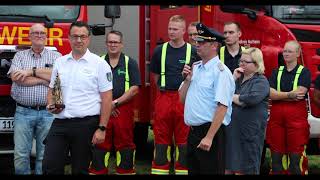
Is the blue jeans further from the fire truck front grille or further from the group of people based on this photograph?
the fire truck front grille

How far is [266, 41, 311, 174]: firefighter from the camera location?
733cm

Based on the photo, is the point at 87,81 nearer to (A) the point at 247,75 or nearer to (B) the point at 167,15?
(A) the point at 247,75

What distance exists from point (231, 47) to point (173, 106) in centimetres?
92

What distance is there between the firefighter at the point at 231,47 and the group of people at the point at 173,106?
1 centimetres

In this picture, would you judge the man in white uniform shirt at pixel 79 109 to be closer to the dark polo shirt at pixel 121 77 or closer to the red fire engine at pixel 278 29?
the dark polo shirt at pixel 121 77

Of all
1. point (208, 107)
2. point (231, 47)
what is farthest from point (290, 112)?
point (208, 107)

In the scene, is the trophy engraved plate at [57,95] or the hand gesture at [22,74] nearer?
the trophy engraved plate at [57,95]

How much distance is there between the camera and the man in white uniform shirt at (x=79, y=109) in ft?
19.0

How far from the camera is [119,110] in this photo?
24.6 ft

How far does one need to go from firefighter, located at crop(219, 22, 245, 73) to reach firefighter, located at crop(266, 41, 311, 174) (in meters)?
0.46

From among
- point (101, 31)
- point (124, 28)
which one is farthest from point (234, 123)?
point (124, 28)

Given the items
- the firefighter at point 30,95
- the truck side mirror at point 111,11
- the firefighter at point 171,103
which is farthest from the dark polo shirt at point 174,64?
the firefighter at point 30,95
